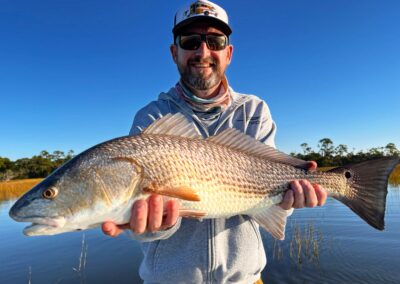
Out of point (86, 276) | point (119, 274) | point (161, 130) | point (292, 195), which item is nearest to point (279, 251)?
point (119, 274)

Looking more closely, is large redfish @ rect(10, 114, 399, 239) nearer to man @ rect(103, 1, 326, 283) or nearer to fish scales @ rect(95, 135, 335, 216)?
fish scales @ rect(95, 135, 335, 216)

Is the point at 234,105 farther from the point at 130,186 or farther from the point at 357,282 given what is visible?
the point at 357,282

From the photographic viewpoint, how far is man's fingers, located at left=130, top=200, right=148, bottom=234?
2.55 metres

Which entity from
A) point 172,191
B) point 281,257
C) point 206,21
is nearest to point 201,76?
point 206,21

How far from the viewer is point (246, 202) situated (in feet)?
10.2

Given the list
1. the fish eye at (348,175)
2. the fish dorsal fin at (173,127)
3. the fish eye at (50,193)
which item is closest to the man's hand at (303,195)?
the fish eye at (348,175)

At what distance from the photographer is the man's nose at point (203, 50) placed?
150 inches

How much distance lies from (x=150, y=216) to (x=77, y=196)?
0.62m

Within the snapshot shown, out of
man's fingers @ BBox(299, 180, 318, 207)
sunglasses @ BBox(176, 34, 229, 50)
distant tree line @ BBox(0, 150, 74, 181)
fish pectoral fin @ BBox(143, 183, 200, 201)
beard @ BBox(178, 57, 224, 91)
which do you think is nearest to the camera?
fish pectoral fin @ BBox(143, 183, 200, 201)

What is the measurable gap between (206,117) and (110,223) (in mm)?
1708

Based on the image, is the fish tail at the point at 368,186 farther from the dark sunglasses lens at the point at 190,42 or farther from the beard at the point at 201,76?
the dark sunglasses lens at the point at 190,42

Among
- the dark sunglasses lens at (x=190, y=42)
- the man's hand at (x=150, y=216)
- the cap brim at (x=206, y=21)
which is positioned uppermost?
the cap brim at (x=206, y=21)

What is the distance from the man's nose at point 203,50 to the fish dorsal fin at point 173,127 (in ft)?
3.74

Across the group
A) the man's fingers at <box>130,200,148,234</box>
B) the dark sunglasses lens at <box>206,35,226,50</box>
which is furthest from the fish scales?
the dark sunglasses lens at <box>206,35,226,50</box>
